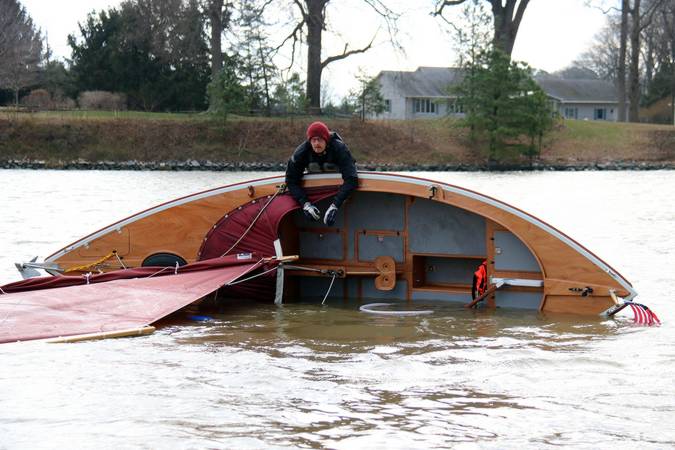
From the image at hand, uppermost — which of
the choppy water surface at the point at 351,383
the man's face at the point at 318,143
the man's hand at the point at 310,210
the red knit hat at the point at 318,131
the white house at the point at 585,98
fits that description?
the white house at the point at 585,98

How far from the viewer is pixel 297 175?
36.5 feet

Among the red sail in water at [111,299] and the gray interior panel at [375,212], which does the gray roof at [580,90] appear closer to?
the gray interior panel at [375,212]

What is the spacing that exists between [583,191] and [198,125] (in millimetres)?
22488

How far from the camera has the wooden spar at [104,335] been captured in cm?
908

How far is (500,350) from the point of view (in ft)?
30.0

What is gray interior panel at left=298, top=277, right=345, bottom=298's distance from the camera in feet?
39.5

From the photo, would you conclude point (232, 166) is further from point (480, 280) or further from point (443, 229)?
point (480, 280)

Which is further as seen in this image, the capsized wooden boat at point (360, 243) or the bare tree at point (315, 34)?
the bare tree at point (315, 34)

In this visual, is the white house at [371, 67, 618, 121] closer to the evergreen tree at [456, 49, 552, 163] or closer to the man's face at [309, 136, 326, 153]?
the evergreen tree at [456, 49, 552, 163]

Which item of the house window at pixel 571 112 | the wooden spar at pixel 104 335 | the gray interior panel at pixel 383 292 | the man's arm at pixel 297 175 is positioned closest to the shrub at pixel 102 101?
the house window at pixel 571 112

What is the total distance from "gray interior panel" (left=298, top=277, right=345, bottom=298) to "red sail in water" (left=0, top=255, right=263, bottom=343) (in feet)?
3.56

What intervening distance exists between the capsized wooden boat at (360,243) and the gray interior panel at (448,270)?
0.04 feet

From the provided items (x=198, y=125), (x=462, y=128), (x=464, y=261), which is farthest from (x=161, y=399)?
(x=462, y=128)

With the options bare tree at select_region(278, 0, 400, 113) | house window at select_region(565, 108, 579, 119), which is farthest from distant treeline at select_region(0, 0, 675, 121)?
house window at select_region(565, 108, 579, 119)
